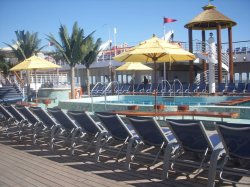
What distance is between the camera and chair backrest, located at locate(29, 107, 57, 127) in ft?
17.5

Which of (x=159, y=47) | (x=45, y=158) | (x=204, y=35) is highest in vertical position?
(x=204, y=35)

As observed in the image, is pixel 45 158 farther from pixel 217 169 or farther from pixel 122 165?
pixel 217 169

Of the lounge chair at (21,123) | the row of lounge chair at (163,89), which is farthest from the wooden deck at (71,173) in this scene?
the row of lounge chair at (163,89)

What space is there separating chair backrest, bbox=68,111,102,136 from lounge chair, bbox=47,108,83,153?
5.3 inches

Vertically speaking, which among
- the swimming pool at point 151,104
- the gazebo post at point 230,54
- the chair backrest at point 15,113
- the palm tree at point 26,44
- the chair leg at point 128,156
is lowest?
the chair leg at point 128,156

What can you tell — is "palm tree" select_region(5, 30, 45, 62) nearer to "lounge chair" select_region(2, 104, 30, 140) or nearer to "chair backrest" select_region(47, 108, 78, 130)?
"lounge chair" select_region(2, 104, 30, 140)

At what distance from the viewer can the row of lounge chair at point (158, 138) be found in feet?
10.1

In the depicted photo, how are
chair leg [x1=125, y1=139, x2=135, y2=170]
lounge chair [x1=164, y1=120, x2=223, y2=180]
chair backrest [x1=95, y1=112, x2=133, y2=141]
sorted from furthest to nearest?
chair backrest [x1=95, y1=112, x2=133, y2=141]
chair leg [x1=125, y1=139, x2=135, y2=170]
lounge chair [x1=164, y1=120, x2=223, y2=180]

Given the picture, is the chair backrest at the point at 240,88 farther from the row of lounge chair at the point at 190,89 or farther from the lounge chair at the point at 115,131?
the lounge chair at the point at 115,131

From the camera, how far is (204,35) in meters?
19.0

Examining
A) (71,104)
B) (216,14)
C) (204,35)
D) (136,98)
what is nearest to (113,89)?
(136,98)

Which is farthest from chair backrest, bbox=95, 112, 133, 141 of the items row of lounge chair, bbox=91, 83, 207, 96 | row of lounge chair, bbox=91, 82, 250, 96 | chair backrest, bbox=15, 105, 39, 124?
row of lounge chair, bbox=91, 82, 250, 96

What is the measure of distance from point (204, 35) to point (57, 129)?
604 inches

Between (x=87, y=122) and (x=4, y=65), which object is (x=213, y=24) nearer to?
(x=4, y=65)
